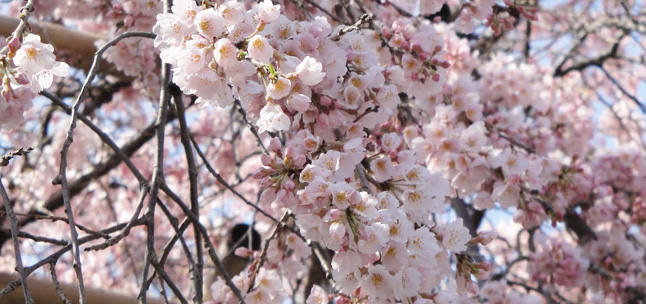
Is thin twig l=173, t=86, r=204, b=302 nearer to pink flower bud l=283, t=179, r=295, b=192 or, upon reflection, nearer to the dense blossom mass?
the dense blossom mass

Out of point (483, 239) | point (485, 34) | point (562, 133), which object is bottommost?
point (562, 133)

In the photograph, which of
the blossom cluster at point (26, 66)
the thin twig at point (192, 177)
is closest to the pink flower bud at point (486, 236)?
the thin twig at point (192, 177)

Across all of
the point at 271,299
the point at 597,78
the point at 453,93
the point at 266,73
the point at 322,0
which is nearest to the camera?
the point at 266,73

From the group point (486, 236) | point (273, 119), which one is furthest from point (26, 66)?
point (486, 236)

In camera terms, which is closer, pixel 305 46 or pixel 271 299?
pixel 305 46

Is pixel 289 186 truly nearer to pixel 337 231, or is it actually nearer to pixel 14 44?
pixel 337 231

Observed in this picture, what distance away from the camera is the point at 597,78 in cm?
552

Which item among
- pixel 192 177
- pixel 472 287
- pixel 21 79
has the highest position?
pixel 21 79

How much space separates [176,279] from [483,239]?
315cm

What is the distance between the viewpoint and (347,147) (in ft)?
3.40

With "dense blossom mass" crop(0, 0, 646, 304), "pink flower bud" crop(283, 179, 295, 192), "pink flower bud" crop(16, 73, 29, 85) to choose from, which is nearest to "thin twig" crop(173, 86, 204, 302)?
"dense blossom mass" crop(0, 0, 646, 304)

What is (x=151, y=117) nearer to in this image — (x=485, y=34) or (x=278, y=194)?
(x=485, y=34)

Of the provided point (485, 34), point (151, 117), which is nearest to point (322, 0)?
point (485, 34)

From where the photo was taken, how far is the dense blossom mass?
99cm
